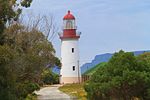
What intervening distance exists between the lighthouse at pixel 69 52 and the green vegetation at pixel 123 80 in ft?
189

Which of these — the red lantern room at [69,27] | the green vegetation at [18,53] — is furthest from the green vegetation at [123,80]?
the red lantern room at [69,27]

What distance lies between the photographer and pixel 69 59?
7912 centimetres

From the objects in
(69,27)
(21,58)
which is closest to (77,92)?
(21,58)

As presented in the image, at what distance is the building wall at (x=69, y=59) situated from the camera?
7875 centimetres

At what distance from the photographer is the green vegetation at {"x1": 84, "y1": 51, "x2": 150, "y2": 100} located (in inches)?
731

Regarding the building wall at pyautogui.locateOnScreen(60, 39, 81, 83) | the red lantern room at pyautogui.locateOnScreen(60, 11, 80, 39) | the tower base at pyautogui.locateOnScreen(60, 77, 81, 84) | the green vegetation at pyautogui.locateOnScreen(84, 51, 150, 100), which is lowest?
the green vegetation at pyautogui.locateOnScreen(84, 51, 150, 100)

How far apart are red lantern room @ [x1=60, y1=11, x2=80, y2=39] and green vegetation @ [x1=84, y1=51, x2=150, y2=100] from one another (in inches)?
2256

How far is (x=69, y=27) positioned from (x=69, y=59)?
18.1 feet

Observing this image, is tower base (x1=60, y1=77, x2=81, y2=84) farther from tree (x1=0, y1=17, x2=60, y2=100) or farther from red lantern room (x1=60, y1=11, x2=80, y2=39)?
tree (x1=0, y1=17, x2=60, y2=100)

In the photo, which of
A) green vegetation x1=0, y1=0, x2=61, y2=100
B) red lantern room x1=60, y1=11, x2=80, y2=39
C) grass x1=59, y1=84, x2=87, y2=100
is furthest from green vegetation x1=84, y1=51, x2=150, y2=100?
red lantern room x1=60, y1=11, x2=80, y2=39

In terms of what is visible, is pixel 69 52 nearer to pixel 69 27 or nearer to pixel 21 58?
pixel 69 27

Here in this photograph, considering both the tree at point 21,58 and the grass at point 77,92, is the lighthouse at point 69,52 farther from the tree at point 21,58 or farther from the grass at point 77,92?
the tree at point 21,58

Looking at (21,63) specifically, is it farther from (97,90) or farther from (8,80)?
(97,90)

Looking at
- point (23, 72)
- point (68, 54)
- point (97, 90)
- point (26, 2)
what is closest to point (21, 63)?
point (23, 72)
